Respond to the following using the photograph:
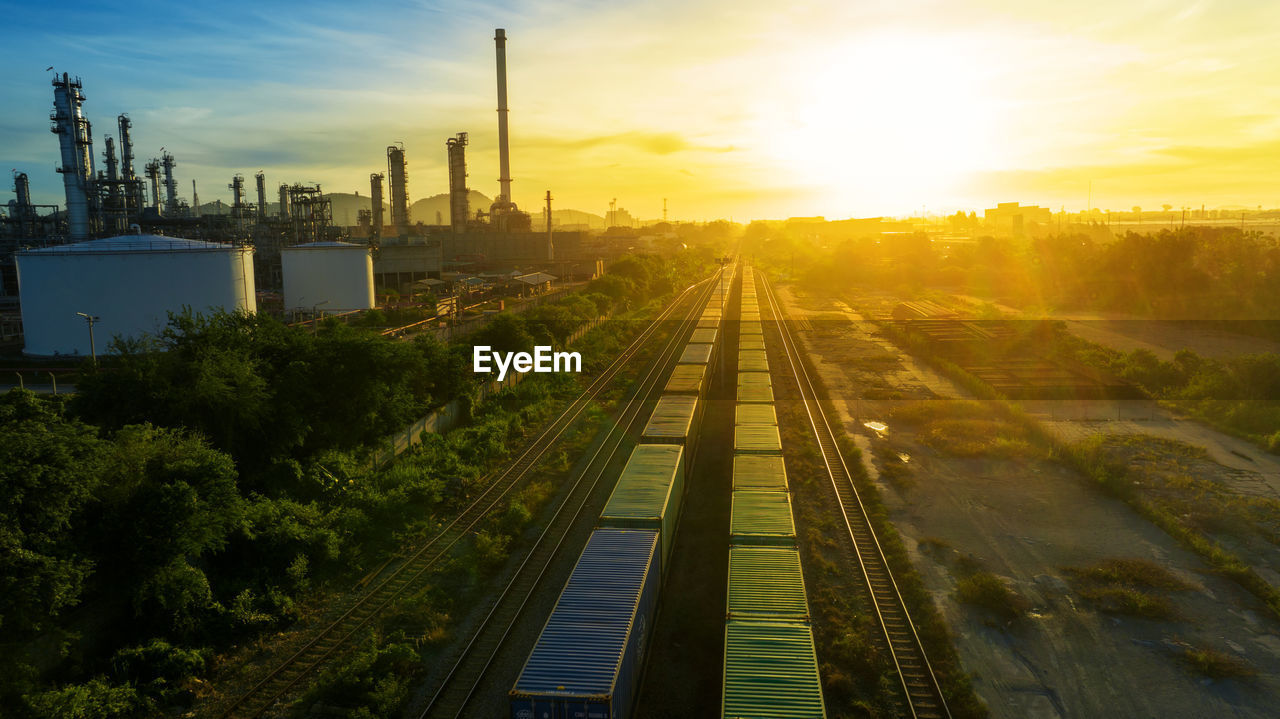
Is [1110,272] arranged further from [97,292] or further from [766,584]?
[97,292]

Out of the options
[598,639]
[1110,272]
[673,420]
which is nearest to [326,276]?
[673,420]

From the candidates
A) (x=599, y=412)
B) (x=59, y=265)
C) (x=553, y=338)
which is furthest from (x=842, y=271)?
(x=59, y=265)

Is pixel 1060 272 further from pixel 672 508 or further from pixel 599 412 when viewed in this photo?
pixel 672 508

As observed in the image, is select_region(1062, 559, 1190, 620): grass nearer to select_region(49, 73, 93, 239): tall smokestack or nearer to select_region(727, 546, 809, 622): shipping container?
select_region(727, 546, 809, 622): shipping container

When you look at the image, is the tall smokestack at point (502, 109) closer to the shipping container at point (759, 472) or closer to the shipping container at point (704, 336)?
the shipping container at point (704, 336)

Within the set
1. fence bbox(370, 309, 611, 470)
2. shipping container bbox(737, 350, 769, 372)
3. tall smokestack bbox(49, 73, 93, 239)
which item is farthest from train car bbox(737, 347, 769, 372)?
tall smokestack bbox(49, 73, 93, 239)

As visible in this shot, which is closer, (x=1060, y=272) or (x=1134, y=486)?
(x=1134, y=486)

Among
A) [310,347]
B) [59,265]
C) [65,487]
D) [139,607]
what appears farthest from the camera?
[59,265]
